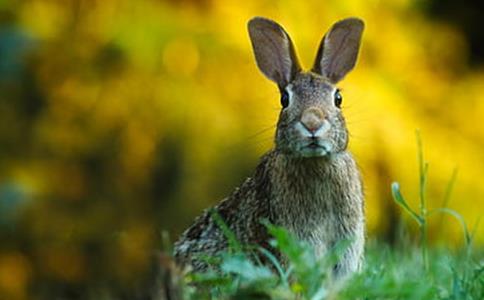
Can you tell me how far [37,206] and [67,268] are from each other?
535 millimetres

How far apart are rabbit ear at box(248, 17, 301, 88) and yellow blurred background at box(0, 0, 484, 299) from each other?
3.16 m

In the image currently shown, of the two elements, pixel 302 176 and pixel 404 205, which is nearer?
pixel 404 205

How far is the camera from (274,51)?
167 inches

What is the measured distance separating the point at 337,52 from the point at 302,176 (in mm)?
502

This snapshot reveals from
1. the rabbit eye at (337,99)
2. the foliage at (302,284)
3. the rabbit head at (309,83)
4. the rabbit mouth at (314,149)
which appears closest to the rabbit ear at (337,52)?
the rabbit head at (309,83)

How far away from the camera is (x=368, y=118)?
7527mm

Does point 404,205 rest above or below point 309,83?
below

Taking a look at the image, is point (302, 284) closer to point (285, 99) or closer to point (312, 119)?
point (312, 119)

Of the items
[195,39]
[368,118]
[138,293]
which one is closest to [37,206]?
[195,39]

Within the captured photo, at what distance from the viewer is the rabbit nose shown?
381 cm

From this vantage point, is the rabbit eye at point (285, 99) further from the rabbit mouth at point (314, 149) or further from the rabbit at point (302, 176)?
the rabbit mouth at point (314, 149)

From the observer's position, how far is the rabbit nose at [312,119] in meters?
3.81

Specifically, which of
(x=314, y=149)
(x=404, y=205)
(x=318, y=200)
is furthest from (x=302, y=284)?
(x=318, y=200)

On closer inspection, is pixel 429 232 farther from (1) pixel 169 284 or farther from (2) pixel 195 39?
(1) pixel 169 284
